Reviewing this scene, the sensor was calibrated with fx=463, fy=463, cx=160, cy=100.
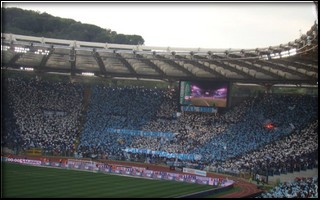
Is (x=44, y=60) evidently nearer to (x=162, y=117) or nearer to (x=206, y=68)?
(x=162, y=117)

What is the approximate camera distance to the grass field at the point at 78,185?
24578 millimetres

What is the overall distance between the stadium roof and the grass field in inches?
456

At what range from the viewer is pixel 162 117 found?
48.3 m

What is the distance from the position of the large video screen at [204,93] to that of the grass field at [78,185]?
14.8m

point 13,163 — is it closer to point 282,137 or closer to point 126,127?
point 126,127

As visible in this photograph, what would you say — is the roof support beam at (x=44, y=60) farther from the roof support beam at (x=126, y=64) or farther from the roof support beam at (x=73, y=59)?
the roof support beam at (x=126, y=64)

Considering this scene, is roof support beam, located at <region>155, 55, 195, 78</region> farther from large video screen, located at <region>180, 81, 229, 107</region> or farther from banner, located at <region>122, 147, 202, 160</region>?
banner, located at <region>122, 147, 202, 160</region>

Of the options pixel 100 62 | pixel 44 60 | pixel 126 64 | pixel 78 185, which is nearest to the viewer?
pixel 78 185

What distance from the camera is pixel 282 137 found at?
40.2 meters

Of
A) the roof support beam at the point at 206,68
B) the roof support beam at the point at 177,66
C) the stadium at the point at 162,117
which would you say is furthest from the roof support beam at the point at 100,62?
the roof support beam at the point at 206,68

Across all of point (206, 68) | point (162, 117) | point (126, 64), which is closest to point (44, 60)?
point (126, 64)

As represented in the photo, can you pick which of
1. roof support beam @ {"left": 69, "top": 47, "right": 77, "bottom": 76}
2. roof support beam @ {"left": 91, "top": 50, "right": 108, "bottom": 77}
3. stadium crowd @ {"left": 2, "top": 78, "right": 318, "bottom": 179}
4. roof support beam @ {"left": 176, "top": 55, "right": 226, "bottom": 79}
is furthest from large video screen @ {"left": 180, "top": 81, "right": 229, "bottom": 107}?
roof support beam @ {"left": 69, "top": 47, "right": 77, "bottom": 76}

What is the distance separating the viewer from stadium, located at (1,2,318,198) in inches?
→ 1342

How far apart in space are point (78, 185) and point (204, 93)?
820 inches
